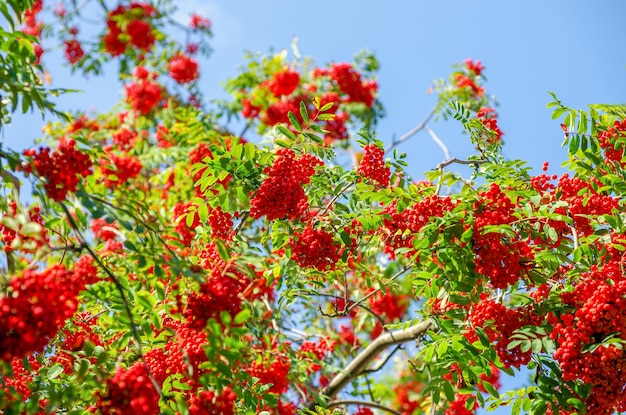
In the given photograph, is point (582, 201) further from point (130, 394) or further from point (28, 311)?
point (28, 311)

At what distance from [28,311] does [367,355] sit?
4.16 meters

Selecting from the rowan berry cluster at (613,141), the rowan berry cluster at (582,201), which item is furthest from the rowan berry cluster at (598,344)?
the rowan berry cluster at (613,141)

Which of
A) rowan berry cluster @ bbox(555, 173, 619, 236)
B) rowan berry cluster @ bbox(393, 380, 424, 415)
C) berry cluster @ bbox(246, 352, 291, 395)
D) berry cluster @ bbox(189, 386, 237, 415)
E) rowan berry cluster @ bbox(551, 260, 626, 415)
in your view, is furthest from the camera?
rowan berry cluster @ bbox(393, 380, 424, 415)

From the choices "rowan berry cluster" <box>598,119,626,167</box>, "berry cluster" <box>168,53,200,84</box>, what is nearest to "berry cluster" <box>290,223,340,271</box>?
"rowan berry cluster" <box>598,119,626,167</box>

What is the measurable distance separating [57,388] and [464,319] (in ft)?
7.61

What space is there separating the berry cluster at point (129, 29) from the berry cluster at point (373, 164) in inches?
279

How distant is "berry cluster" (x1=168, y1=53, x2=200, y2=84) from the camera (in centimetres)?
1095

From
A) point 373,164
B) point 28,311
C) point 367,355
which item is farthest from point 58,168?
point 367,355

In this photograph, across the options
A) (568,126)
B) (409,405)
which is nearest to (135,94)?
(409,405)

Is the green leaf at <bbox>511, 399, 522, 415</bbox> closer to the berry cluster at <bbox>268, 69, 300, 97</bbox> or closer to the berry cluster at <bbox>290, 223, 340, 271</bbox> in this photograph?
the berry cluster at <bbox>290, 223, 340, 271</bbox>

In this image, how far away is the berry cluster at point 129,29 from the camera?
1093 centimetres

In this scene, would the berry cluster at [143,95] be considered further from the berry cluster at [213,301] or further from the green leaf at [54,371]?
the berry cluster at [213,301]

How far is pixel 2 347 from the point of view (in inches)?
111

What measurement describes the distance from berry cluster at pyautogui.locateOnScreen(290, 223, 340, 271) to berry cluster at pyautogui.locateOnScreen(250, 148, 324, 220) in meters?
0.14
